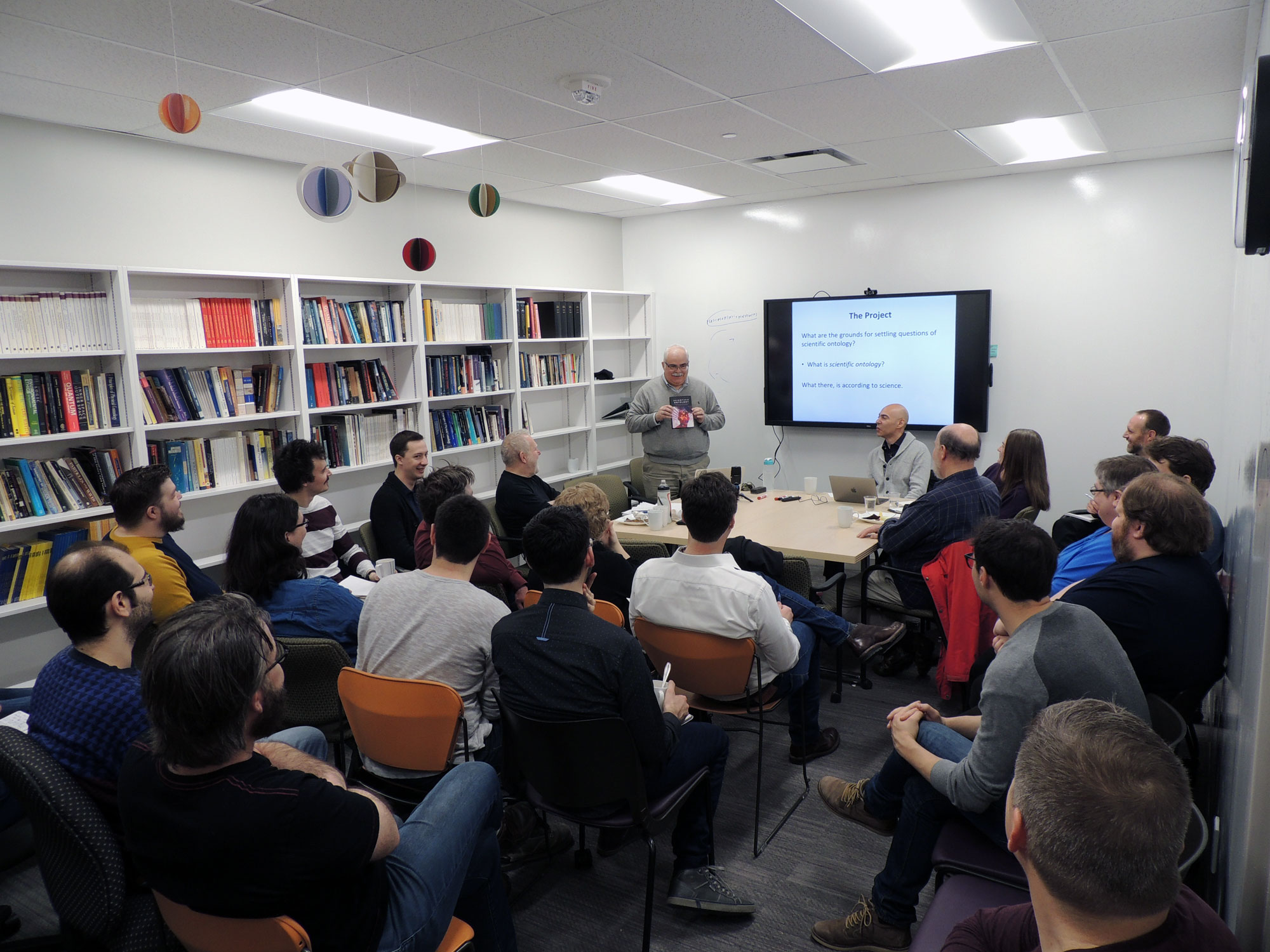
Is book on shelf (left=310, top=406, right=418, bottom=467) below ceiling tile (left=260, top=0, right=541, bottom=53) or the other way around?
below

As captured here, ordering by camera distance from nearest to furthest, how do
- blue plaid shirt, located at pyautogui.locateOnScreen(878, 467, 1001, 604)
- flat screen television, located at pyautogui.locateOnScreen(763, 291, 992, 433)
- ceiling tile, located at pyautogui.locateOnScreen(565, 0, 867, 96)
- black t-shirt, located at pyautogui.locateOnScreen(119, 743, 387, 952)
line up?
black t-shirt, located at pyautogui.locateOnScreen(119, 743, 387, 952)
ceiling tile, located at pyautogui.locateOnScreen(565, 0, 867, 96)
blue plaid shirt, located at pyautogui.locateOnScreen(878, 467, 1001, 604)
flat screen television, located at pyautogui.locateOnScreen(763, 291, 992, 433)

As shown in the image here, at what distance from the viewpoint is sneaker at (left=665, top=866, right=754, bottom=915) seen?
2.47 m

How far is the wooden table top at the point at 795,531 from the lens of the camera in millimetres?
4133

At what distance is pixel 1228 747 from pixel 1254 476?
0.71m

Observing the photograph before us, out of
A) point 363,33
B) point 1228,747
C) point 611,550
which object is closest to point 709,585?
point 611,550

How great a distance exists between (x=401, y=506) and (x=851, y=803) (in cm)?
293

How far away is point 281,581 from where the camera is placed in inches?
117

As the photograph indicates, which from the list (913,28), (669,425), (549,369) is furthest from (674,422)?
(913,28)

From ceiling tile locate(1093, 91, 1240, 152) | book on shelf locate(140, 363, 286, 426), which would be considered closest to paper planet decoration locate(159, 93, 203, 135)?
book on shelf locate(140, 363, 286, 426)

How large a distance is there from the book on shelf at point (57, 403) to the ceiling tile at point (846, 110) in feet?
11.5

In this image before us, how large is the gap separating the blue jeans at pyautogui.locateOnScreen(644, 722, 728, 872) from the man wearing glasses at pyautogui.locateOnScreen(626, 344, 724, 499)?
3.93 m

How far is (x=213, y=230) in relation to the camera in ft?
15.5

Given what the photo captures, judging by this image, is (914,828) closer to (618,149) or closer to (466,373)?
(618,149)

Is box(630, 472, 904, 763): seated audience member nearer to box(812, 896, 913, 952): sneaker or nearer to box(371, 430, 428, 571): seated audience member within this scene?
box(812, 896, 913, 952): sneaker
